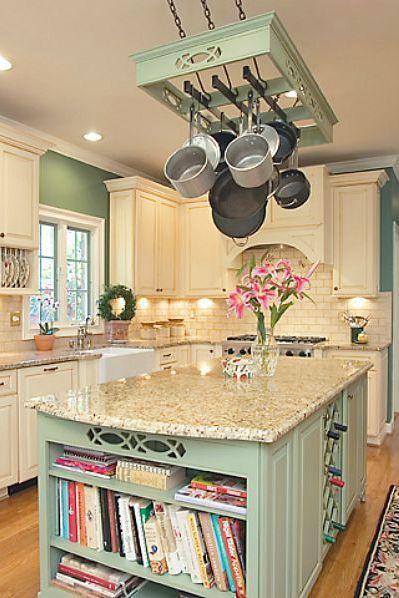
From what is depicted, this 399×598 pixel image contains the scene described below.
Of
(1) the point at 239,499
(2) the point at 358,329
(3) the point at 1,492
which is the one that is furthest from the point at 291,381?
(2) the point at 358,329

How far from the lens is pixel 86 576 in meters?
2.05

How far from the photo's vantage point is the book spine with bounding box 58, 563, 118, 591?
78.4 inches

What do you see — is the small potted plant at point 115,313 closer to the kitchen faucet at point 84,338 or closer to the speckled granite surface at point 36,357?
the kitchen faucet at point 84,338

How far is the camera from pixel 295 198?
2.88 meters

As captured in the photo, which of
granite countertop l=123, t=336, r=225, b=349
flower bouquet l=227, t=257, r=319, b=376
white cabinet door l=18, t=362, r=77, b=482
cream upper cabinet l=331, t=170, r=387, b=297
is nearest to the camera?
flower bouquet l=227, t=257, r=319, b=376

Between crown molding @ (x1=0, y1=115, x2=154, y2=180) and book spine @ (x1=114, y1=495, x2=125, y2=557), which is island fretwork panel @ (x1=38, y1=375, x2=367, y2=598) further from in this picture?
crown molding @ (x1=0, y1=115, x2=154, y2=180)

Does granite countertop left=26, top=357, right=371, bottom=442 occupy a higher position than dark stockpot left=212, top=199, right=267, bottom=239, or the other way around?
dark stockpot left=212, top=199, right=267, bottom=239

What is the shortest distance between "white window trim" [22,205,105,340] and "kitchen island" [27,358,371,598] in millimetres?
2268

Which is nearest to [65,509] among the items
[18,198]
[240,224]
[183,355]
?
[240,224]

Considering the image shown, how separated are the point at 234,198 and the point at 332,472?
4.74 ft

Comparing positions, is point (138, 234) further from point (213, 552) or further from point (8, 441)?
point (213, 552)

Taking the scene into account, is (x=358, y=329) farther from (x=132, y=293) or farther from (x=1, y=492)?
(x=1, y=492)

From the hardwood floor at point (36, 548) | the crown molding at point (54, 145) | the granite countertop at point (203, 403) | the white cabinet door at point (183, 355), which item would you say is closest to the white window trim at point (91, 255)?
the crown molding at point (54, 145)

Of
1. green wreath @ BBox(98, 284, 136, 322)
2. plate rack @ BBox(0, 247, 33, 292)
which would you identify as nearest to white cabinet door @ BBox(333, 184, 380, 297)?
green wreath @ BBox(98, 284, 136, 322)
